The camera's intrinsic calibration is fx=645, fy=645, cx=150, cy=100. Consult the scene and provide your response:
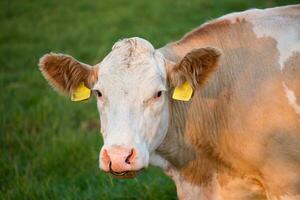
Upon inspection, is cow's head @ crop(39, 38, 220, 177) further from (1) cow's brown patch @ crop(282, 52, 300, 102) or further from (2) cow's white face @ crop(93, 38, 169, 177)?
(1) cow's brown patch @ crop(282, 52, 300, 102)

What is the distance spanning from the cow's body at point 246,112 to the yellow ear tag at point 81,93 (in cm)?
68

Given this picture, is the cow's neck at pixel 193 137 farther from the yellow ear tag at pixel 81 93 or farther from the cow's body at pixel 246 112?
the yellow ear tag at pixel 81 93

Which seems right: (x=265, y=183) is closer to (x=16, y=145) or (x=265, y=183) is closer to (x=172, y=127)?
(x=172, y=127)

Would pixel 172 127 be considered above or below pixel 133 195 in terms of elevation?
above

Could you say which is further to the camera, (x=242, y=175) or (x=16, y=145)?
(x=16, y=145)

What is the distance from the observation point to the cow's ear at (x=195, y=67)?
4.49 meters

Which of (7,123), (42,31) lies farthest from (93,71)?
(42,31)

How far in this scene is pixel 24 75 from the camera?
1116 cm

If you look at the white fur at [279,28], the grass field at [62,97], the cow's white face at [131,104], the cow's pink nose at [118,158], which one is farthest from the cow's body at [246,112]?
the grass field at [62,97]

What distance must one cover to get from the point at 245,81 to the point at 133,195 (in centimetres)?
183

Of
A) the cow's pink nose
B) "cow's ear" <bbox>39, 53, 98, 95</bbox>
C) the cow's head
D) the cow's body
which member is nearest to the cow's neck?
the cow's body

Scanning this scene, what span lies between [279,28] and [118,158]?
70.8 inches

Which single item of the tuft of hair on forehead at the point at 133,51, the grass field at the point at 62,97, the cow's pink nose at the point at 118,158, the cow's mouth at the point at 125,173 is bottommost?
the grass field at the point at 62,97

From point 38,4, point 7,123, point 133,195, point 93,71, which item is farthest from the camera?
point 38,4
